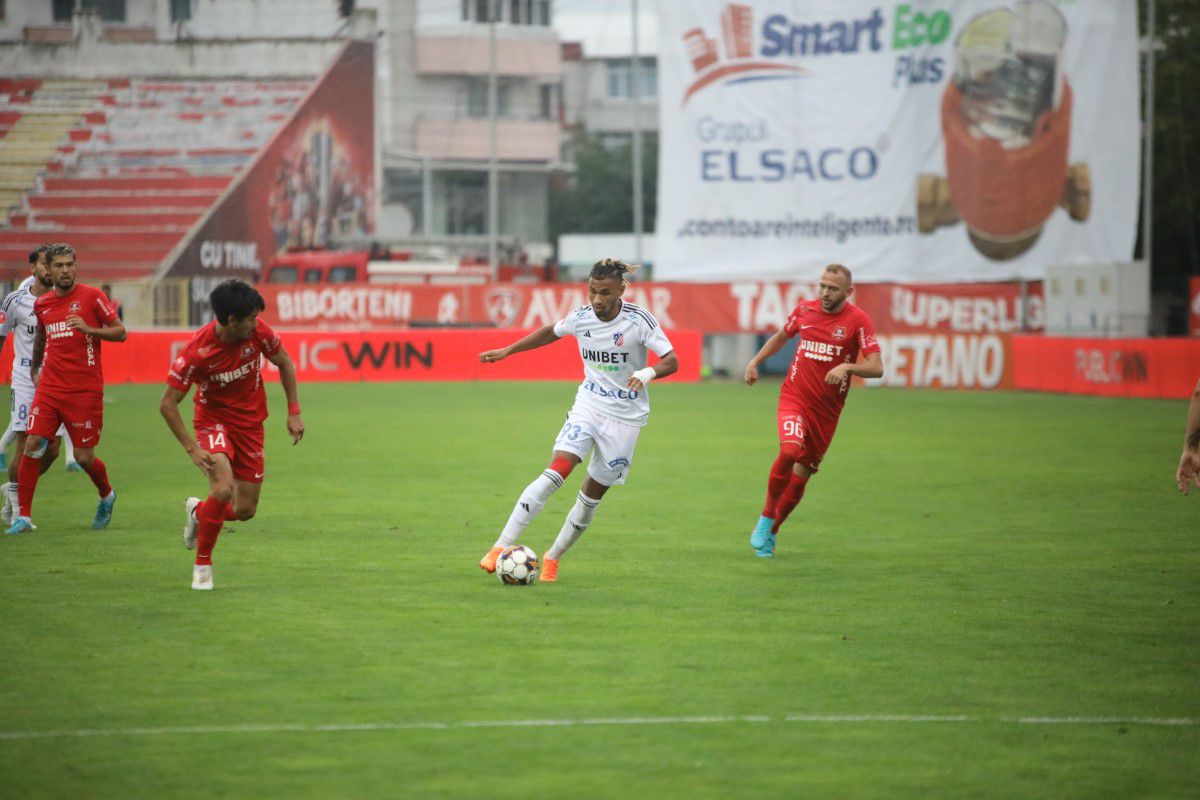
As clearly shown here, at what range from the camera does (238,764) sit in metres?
6.28

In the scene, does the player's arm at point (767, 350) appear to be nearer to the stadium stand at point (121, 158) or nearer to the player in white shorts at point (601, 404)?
the player in white shorts at point (601, 404)

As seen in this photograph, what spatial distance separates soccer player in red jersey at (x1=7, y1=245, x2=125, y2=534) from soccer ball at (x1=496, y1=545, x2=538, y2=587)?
374cm

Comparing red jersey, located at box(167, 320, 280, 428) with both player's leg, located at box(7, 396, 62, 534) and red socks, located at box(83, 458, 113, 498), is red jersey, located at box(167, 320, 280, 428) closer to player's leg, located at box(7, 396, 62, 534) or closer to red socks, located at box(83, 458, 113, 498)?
player's leg, located at box(7, 396, 62, 534)

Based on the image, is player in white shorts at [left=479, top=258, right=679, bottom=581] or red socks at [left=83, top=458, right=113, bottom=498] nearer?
player in white shorts at [left=479, top=258, right=679, bottom=581]

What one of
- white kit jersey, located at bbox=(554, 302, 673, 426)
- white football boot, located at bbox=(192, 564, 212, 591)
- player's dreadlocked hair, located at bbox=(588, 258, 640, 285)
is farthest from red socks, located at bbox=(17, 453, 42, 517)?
player's dreadlocked hair, located at bbox=(588, 258, 640, 285)

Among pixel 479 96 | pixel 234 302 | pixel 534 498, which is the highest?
pixel 479 96

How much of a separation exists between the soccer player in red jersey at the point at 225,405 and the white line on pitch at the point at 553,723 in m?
2.85

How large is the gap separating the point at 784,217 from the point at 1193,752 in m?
33.0

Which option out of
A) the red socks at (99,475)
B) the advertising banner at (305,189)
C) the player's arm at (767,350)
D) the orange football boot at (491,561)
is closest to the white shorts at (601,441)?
the orange football boot at (491,561)

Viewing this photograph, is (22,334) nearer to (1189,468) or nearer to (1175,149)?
(1189,468)

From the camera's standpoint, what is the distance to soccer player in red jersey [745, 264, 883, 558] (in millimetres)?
11859

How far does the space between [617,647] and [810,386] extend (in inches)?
165

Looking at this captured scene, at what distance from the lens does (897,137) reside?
3784cm

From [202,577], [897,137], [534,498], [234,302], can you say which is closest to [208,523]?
[202,577]
